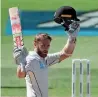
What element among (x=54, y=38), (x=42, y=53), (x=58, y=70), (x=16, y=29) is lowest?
(x=58, y=70)

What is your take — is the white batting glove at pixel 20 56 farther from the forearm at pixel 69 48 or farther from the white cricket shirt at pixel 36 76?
the forearm at pixel 69 48

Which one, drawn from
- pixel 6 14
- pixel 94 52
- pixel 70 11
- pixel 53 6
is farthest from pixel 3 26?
pixel 70 11

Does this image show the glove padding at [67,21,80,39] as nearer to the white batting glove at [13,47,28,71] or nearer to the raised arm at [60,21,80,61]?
the raised arm at [60,21,80,61]

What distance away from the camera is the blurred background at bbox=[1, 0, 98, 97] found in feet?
33.7

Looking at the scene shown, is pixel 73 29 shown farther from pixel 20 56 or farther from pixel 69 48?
pixel 20 56

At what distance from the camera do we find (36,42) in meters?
4.38

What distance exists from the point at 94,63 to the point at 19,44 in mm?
6937

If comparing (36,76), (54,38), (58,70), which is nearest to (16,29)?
(36,76)

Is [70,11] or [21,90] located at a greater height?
[70,11]

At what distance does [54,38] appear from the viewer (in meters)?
12.1

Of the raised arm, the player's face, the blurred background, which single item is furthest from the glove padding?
the blurred background

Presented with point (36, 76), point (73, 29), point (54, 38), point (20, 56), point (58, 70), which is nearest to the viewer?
point (20, 56)

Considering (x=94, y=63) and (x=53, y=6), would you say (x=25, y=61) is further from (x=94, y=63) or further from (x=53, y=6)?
(x=53, y=6)

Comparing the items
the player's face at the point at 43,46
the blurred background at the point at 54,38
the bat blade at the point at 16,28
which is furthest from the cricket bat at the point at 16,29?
the blurred background at the point at 54,38
